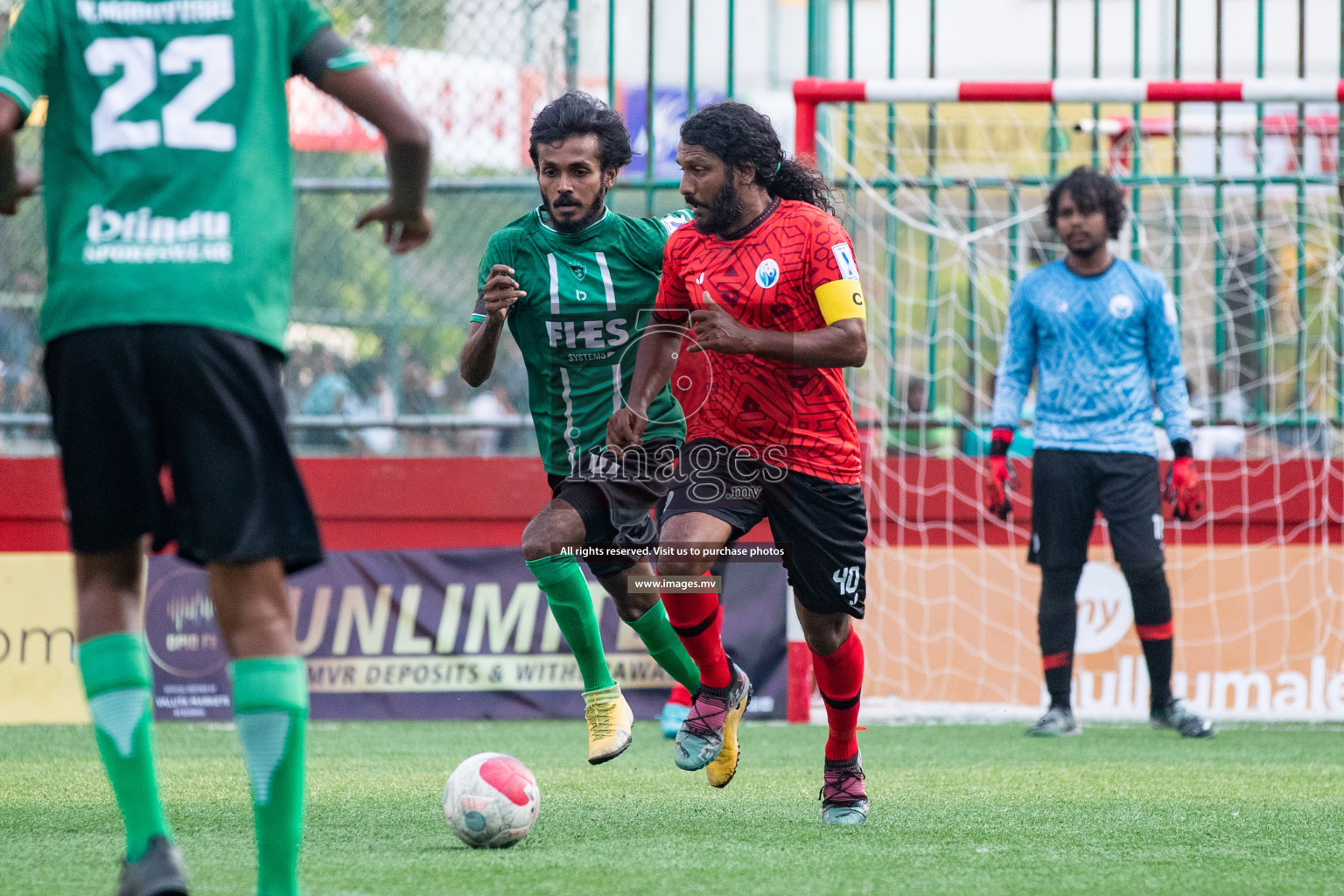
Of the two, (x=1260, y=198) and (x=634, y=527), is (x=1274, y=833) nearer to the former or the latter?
(x=634, y=527)

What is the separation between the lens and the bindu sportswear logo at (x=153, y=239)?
277 cm

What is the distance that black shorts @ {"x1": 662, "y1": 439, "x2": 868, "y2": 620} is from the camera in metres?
4.36

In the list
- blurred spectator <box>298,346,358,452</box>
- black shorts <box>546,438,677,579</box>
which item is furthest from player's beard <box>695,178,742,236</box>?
blurred spectator <box>298,346,358,452</box>

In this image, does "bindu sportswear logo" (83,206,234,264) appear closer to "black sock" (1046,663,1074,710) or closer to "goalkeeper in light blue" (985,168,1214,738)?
"goalkeeper in light blue" (985,168,1214,738)

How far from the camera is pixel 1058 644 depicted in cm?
709

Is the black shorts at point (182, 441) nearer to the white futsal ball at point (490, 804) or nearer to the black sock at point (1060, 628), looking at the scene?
the white futsal ball at point (490, 804)

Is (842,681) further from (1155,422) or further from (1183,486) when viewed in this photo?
(1155,422)

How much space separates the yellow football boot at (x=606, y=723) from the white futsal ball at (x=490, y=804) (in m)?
0.95

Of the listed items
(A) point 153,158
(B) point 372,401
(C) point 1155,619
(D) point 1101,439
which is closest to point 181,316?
(A) point 153,158

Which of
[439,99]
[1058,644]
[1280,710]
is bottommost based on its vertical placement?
[1280,710]

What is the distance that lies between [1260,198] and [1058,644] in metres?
3.08

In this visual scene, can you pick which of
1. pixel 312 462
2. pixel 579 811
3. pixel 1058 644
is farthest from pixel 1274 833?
pixel 312 462

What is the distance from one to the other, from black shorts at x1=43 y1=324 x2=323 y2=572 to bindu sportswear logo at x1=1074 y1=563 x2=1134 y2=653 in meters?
5.96

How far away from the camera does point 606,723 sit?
16.3 feet
